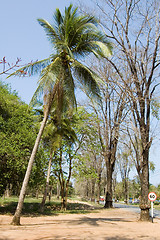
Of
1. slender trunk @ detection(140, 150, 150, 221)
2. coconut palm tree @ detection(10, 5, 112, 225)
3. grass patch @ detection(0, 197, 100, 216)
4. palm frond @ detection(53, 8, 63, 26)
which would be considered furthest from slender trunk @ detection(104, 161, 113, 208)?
palm frond @ detection(53, 8, 63, 26)

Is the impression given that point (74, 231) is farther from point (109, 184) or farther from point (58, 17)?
point (109, 184)

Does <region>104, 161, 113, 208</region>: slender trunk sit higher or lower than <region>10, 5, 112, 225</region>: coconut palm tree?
lower

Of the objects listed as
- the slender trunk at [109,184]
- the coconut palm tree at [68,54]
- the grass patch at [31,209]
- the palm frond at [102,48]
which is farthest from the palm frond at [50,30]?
the slender trunk at [109,184]

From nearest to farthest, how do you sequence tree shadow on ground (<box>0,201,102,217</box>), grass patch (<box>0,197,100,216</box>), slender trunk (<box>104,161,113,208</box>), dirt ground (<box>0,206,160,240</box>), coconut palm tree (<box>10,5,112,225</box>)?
dirt ground (<box>0,206,160,240</box>) < coconut palm tree (<box>10,5,112,225</box>) < tree shadow on ground (<box>0,201,102,217</box>) < grass patch (<box>0,197,100,216</box>) < slender trunk (<box>104,161,113,208</box>)

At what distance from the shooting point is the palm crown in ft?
34.7

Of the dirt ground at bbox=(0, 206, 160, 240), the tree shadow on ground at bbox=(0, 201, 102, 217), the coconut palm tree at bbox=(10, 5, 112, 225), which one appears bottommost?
the tree shadow on ground at bbox=(0, 201, 102, 217)

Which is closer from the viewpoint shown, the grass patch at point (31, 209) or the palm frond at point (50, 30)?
the palm frond at point (50, 30)

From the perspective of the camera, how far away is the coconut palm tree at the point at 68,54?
10.5 m

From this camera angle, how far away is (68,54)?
34.8 feet

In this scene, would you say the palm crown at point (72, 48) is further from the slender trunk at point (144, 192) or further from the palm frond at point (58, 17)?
the slender trunk at point (144, 192)

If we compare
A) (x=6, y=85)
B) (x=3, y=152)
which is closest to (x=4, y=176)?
(x=3, y=152)

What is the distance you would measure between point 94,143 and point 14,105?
8.57 metres

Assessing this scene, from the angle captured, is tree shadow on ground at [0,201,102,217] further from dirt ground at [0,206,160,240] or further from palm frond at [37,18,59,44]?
palm frond at [37,18,59,44]

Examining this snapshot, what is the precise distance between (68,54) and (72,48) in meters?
0.90
